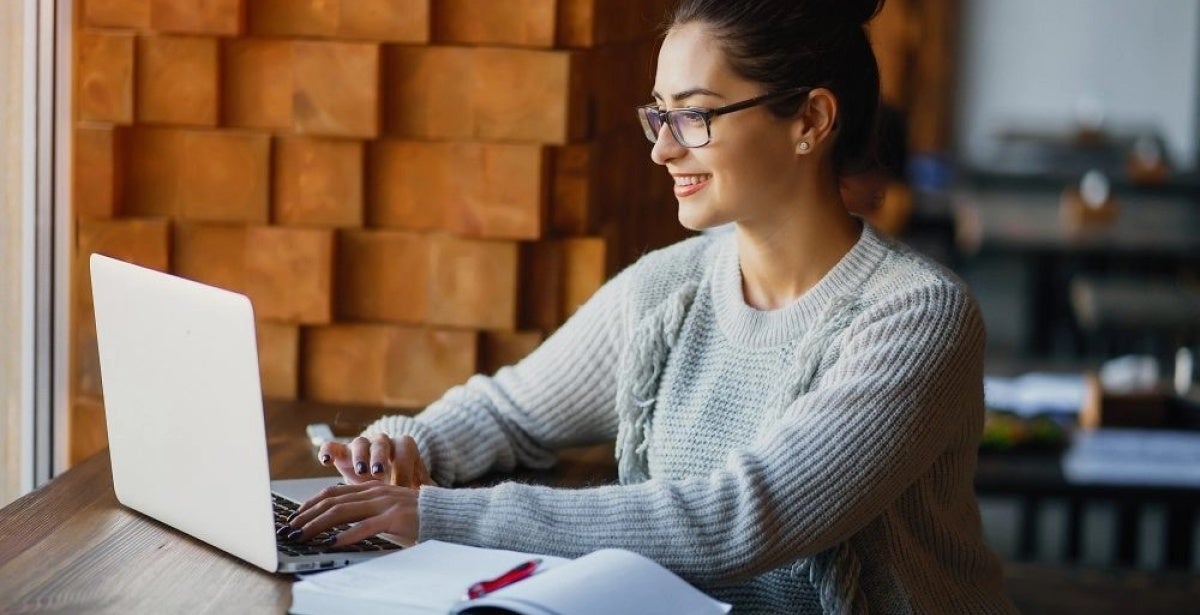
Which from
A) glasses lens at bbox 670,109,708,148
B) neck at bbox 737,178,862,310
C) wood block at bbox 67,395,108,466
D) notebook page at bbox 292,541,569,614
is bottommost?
wood block at bbox 67,395,108,466

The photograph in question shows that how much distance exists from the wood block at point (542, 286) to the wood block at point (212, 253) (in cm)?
43

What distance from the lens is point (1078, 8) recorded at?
1152 centimetres

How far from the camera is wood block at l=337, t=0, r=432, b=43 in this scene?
2.34 metres

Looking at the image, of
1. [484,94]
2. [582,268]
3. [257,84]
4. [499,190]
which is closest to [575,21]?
[484,94]

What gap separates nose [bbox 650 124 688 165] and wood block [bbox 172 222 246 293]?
852 mm

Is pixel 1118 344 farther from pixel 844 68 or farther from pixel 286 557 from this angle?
pixel 286 557

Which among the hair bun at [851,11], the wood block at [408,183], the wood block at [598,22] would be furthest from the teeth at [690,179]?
the wood block at [408,183]

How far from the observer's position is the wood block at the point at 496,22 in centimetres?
234

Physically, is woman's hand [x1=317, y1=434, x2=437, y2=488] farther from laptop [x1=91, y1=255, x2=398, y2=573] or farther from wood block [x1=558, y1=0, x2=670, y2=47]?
wood block [x1=558, y1=0, x2=670, y2=47]

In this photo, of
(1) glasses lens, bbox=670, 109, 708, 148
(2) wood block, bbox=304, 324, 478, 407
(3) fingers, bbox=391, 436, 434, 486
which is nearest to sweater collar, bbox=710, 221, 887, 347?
(1) glasses lens, bbox=670, 109, 708, 148

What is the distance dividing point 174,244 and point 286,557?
3.29ft

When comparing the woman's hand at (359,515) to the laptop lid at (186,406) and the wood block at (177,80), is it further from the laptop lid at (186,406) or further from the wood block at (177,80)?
the wood block at (177,80)

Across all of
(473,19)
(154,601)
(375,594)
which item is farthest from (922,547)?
(473,19)

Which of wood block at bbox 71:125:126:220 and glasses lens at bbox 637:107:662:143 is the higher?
glasses lens at bbox 637:107:662:143
